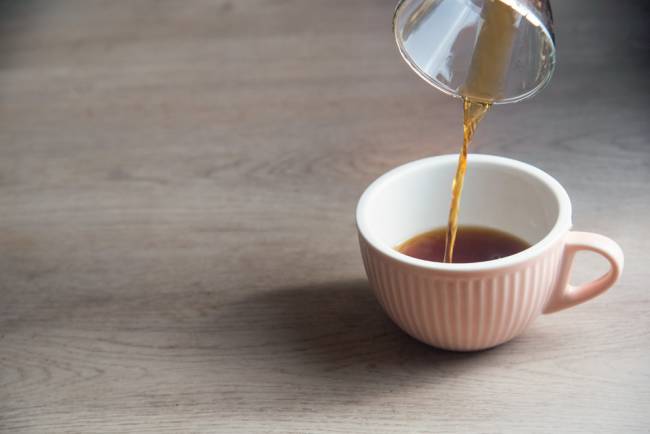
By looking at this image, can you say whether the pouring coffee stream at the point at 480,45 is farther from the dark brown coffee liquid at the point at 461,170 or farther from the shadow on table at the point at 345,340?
the shadow on table at the point at 345,340

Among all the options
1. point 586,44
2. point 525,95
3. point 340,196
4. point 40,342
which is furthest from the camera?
point 586,44

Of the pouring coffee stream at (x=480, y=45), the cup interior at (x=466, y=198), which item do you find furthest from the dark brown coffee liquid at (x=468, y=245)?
the pouring coffee stream at (x=480, y=45)

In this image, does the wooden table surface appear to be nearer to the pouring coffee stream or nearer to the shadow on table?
the shadow on table

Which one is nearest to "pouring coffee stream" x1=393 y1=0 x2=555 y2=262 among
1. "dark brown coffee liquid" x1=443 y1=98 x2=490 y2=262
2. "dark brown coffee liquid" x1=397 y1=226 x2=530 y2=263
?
"dark brown coffee liquid" x1=443 y1=98 x2=490 y2=262

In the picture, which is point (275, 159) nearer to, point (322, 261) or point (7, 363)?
point (322, 261)

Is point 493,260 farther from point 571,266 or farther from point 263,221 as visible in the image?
point 263,221

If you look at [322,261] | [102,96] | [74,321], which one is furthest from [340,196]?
[102,96]

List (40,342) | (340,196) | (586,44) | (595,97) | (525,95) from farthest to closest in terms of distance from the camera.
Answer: (586,44)
(595,97)
(340,196)
(40,342)
(525,95)
